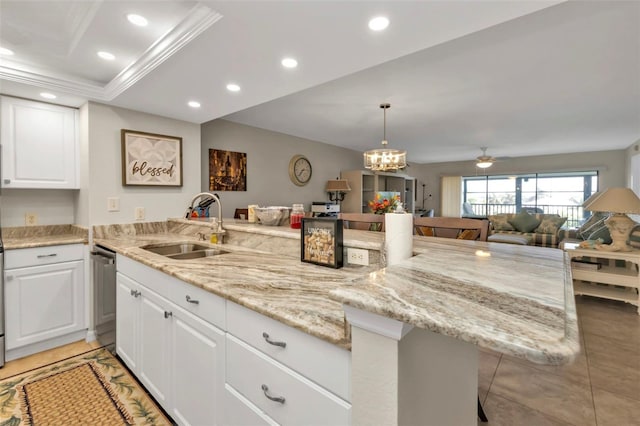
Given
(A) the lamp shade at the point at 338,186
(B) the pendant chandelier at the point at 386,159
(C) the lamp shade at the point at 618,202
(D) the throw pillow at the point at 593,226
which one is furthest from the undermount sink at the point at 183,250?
(D) the throw pillow at the point at 593,226

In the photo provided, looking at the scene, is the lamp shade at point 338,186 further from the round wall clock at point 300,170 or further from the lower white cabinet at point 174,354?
the lower white cabinet at point 174,354

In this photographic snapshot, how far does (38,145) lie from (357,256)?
2899 millimetres

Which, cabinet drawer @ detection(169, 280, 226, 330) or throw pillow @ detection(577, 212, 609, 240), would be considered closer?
cabinet drawer @ detection(169, 280, 226, 330)

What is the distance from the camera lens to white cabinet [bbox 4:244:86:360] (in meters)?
2.31

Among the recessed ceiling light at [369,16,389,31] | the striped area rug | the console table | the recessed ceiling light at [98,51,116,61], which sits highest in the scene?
the recessed ceiling light at [98,51,116,61]

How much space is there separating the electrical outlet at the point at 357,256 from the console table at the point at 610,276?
133 inches

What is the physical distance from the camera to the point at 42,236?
276cm

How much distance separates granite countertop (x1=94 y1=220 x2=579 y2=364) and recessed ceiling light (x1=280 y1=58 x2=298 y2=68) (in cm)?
121

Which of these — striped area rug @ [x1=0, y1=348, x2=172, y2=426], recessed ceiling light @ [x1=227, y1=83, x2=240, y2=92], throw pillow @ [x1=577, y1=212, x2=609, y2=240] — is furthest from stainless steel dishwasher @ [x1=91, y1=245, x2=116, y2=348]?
throw pillow @ [x1=577, y1=212, x2=609, y2=240]

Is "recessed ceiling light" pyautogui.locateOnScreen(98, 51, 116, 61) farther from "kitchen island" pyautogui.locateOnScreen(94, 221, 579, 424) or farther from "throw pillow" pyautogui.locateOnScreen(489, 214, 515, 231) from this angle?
"throw pillow" pyautogui.locateOnScreen(489, 214, 515, 231)

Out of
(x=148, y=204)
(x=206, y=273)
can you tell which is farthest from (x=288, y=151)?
(x=206, y=273)

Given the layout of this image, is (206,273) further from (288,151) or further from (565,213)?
(565,213)

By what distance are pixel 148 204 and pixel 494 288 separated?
3100 millimetres

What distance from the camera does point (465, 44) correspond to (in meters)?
2.18
